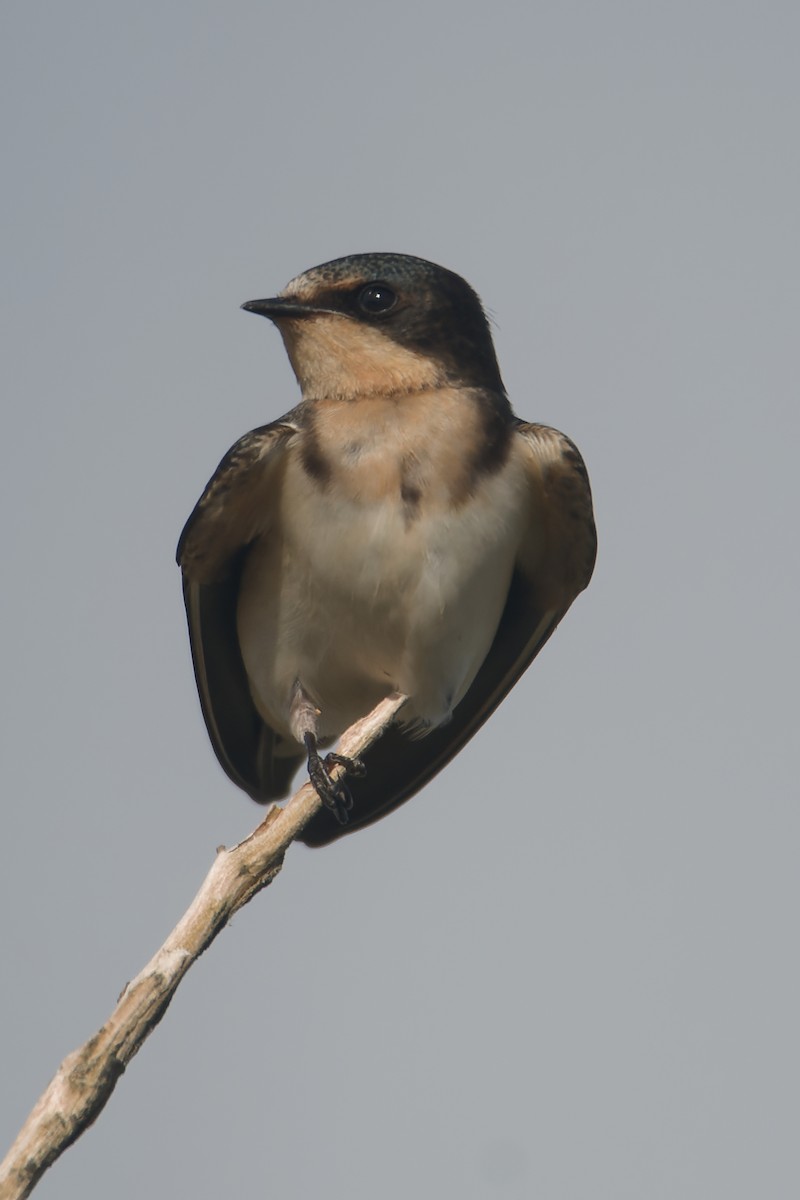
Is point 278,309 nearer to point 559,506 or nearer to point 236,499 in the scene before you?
point 236,499

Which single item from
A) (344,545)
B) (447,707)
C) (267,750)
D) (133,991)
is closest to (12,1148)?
(133,991)

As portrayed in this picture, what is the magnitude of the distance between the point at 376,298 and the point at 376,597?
4.09 ft

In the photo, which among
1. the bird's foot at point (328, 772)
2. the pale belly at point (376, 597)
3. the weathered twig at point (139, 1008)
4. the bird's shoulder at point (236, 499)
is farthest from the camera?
the bird's shoulder at point (236, 499)

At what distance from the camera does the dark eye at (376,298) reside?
21.5ft

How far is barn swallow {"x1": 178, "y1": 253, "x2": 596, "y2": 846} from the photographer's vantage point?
598cm

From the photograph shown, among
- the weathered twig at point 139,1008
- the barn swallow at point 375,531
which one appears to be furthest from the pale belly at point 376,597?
the weathered twig at point 139,1008

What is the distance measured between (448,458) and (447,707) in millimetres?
997

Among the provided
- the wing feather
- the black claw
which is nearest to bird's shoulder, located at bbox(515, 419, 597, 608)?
the wing feather

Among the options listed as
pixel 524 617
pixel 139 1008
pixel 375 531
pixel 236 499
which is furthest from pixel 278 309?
pixel 139 1008

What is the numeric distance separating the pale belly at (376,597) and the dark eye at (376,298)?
2.73 feet

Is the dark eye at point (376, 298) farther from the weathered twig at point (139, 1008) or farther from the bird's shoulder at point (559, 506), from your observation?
the weathered twig at point (139, 1008)

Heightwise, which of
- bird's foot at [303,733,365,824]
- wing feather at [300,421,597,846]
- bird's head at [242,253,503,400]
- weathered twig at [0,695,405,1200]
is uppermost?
bird's head at [242,253,503,400]

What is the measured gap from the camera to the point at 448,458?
19.8 feet

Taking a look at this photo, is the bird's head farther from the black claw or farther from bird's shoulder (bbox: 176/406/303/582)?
the black claw
